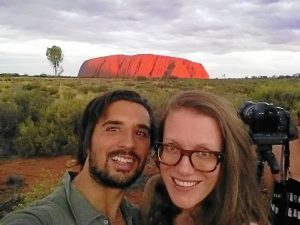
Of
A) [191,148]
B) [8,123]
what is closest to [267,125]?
[191,148]

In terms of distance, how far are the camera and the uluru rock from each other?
9711cm

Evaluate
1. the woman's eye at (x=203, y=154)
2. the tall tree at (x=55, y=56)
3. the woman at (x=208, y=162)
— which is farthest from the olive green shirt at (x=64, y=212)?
the tall tree at (x=55, y=56)

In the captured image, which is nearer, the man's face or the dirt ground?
the man's face

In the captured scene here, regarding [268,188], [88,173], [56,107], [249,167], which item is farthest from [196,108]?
[56,107]

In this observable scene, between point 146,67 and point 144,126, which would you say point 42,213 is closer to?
point 144,126

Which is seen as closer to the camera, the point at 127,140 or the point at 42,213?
the point at 42,213

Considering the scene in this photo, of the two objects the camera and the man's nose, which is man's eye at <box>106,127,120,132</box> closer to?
the man's nose

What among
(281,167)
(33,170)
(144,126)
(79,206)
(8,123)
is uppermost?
(144,126)

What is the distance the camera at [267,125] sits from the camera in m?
2.57

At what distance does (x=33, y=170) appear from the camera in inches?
385

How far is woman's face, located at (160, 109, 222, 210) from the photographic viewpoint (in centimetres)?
215

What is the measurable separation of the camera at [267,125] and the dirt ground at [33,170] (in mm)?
5021

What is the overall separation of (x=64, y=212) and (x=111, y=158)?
46 cm

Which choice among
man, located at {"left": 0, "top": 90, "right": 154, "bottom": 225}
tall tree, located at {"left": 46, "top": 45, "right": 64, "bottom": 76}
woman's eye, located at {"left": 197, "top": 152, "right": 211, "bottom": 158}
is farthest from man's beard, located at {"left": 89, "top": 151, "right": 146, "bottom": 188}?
tall tree, located at {"left": 46, "top": 45, "right": 64, "bottom": 76}
